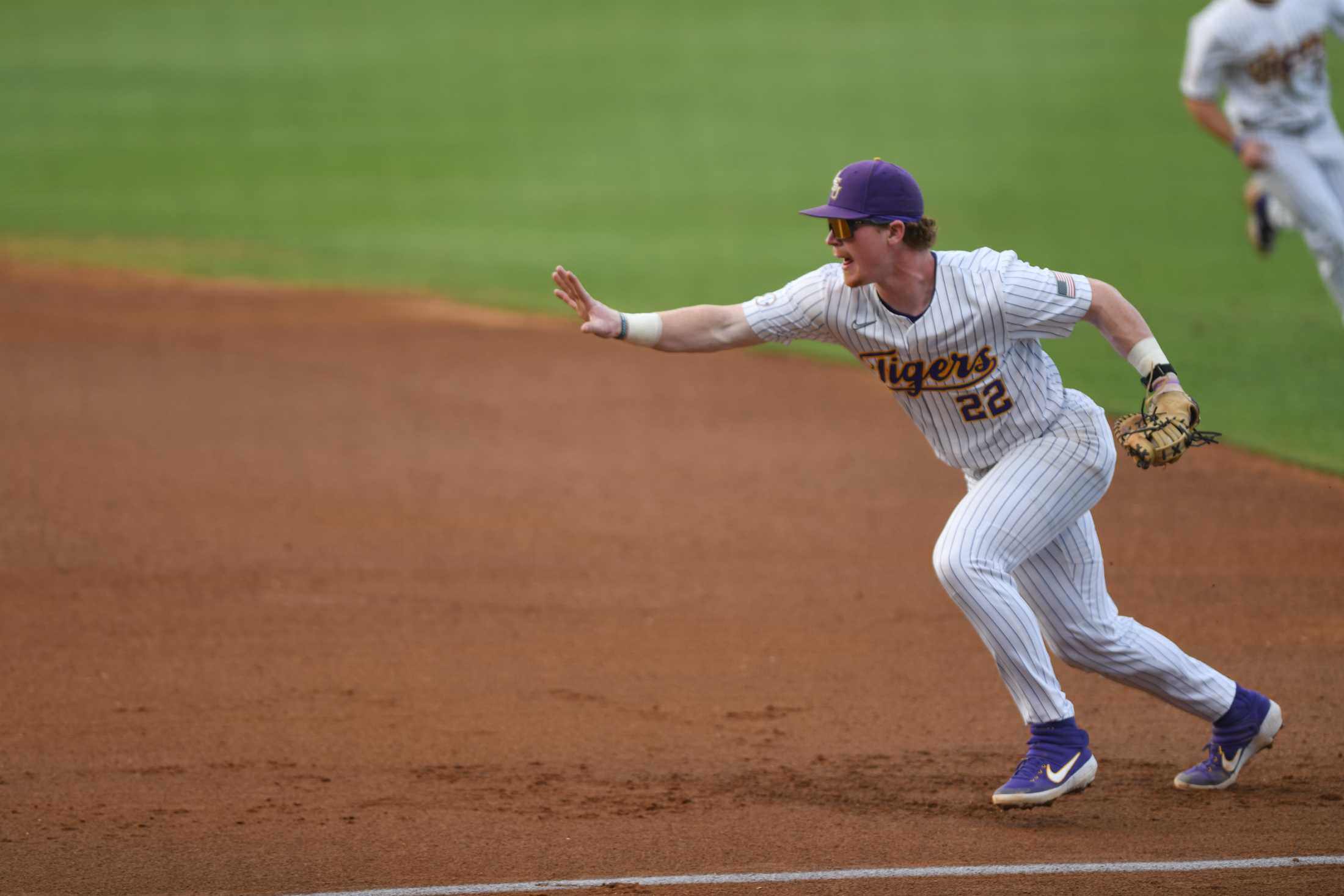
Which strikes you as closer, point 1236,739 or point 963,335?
point 963,335

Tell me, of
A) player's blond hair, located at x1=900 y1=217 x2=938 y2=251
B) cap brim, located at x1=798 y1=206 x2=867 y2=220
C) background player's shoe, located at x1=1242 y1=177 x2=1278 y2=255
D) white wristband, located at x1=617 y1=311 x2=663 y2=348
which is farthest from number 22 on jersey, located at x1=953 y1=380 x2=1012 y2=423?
background player's shoe, located at x1=1242 y1=177 x2=1278 y2=255

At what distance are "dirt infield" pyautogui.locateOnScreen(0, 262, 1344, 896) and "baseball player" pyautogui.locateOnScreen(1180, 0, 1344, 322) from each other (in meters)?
1.61

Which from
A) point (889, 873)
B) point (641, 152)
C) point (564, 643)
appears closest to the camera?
point (889, 873)

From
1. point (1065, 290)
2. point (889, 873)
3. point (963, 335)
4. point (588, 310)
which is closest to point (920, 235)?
point (963, 335)

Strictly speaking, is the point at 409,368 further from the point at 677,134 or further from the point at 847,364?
the point at 677,134

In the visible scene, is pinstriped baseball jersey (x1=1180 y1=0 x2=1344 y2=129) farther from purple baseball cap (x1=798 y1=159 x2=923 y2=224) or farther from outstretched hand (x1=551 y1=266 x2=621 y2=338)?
outstretched hand (x1=551 y1=266 x2=621 y2=338)

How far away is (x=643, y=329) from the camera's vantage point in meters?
5.11

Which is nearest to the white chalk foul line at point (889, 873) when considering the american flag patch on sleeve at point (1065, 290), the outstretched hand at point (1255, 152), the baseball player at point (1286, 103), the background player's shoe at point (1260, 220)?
the american flag patch on sleeve at point (1065, 290)

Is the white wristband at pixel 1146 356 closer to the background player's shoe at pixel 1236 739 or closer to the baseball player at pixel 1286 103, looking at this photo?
the background player's shoe at pixel 1236 739

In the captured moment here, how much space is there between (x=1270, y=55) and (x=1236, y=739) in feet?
19.7

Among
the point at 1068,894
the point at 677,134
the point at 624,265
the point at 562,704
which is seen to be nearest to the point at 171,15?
the point at 677,134

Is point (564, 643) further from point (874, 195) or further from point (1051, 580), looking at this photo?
point (874, 195)

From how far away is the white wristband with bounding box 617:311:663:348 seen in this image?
511 cm

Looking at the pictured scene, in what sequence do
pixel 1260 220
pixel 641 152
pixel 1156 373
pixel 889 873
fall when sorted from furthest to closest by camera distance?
1. pixel 641 152
2. pixel 1260 220
3. pixel 1156 373
4. pixel 889 873
